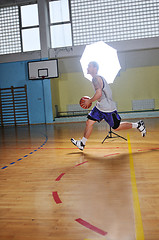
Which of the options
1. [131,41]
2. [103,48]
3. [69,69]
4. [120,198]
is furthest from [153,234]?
[69,69]

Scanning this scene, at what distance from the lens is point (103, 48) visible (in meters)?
6.46

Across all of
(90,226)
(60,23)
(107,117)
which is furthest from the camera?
(60,23)

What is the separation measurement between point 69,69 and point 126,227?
11638mm

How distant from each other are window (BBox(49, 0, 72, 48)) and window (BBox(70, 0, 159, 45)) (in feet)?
0.96

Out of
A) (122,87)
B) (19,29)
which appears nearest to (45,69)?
(19,29)

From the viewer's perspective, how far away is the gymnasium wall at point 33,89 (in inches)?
463

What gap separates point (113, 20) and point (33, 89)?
5.08 m

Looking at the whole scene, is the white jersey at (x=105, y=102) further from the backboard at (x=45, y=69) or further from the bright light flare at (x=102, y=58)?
the backboard at (x=45, y=69)

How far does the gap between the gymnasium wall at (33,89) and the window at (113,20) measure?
9.17 ft

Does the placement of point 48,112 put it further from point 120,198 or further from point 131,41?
point 120,198

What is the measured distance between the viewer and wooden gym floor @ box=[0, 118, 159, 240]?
4.87 feet

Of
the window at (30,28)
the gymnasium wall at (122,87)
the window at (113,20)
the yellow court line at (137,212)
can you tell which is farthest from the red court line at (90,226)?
the window at (30,28)

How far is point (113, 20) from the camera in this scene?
37.2 ft

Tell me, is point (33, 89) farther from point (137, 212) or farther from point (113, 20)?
point (137, 212)
